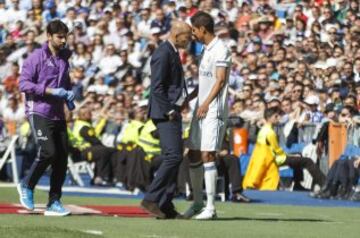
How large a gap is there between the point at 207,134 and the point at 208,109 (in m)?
0.26

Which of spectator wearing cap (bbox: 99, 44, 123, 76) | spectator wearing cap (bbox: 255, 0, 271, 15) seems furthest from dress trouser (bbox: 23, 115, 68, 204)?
spectator wearing cap (bbox: 255, 0, 271, 15)

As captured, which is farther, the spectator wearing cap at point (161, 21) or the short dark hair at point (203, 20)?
the spectator wearing cap at point (161, 21)

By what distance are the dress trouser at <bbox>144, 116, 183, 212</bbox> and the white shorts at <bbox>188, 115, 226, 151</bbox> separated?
0.20 metres

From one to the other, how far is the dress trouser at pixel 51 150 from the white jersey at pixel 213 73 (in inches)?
60.7

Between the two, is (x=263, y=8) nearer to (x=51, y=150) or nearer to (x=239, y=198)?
(x=239, y=198)

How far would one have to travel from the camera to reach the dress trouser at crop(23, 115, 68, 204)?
1312 cm

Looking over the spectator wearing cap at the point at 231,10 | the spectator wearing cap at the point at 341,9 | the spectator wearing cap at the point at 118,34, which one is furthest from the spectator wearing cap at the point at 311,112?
the spectator wearing cap at the point at 118,34

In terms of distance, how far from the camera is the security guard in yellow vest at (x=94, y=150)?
22875mm

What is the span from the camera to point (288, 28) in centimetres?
2669

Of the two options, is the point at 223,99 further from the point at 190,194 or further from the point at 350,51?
the point at 350,51

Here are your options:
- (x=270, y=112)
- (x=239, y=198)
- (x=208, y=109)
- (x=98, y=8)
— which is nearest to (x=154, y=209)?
(x=208, y=109)

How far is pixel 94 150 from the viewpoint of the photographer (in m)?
23.1

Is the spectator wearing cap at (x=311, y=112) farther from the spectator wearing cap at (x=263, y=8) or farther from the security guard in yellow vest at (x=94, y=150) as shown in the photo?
the spectator wearing cap at (x=263, y=8)

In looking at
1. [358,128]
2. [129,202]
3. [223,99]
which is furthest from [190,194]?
[223,99]
